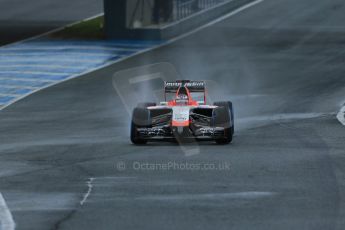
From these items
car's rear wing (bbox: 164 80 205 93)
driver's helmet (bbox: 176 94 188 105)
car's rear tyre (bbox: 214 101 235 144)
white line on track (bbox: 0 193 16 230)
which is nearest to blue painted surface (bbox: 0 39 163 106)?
car's rear wing (bbox: 164 80 205 93)

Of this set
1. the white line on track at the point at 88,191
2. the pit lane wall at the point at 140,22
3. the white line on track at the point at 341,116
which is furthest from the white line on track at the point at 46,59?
the white line on track at the point at 88,191

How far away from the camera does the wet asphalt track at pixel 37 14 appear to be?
5094 centimetres

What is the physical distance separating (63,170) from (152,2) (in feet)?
111

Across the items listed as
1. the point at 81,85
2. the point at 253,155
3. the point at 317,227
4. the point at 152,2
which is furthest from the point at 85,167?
the point at 152,2

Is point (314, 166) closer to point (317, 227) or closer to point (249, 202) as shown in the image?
point (249, 202)

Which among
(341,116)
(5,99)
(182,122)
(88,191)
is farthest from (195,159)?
(5,99)

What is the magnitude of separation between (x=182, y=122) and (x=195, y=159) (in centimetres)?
217

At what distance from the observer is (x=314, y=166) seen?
54.3ft

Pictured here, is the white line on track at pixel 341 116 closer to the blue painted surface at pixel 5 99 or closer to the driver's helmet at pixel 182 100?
the driver's helmet at pixel 182 100

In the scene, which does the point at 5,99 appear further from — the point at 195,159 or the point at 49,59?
the point at 195,159

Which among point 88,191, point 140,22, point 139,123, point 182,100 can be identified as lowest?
point 140,22

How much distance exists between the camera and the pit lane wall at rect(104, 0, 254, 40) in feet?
153

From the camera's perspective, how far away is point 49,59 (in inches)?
1644

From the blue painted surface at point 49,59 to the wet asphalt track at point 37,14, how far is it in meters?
3.01
